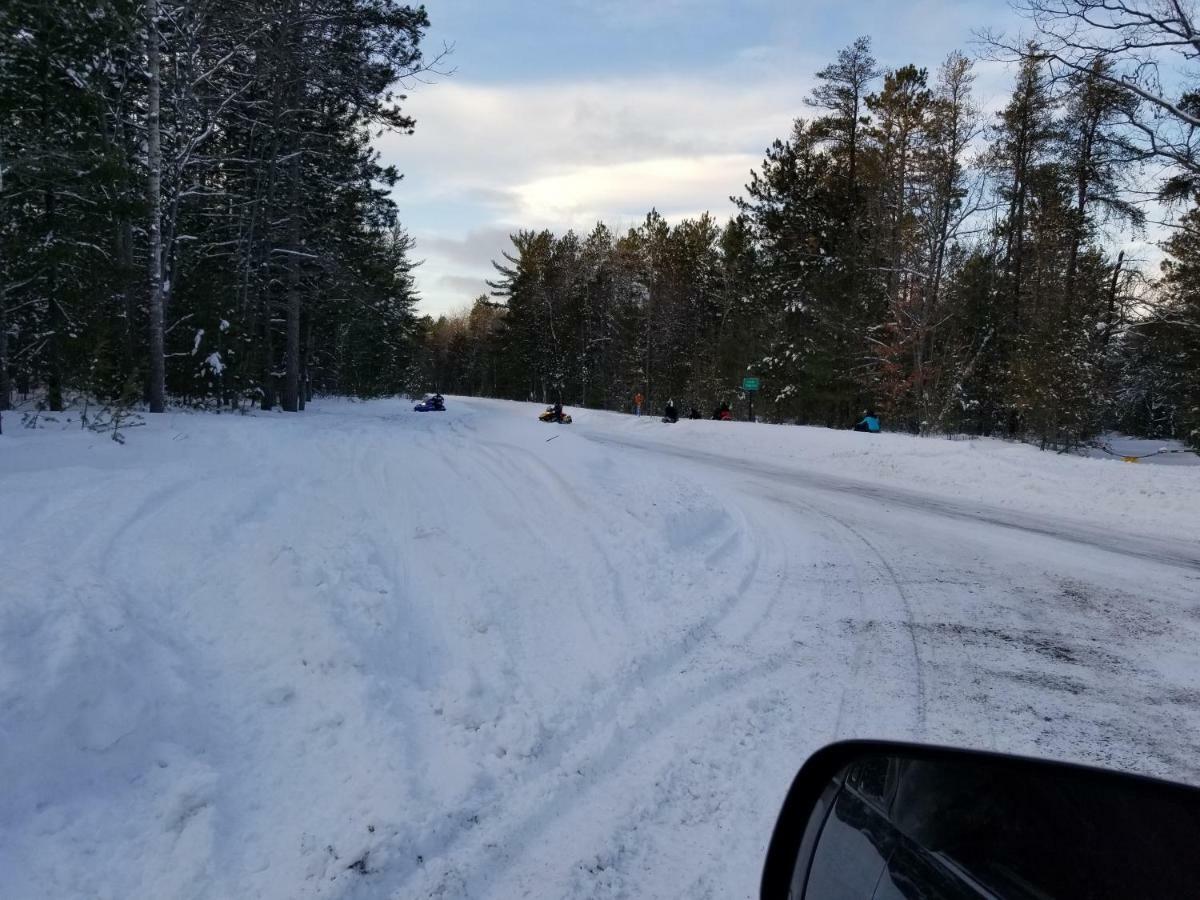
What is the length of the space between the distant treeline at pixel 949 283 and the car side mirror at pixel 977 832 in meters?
17.1

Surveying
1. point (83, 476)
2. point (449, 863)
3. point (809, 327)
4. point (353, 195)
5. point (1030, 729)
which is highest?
point (353, 195)

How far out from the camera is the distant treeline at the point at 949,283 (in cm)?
2028

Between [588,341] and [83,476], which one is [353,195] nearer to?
[83,476]

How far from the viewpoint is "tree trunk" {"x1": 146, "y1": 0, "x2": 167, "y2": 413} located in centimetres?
1205

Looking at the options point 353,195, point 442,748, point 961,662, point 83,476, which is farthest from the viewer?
point 353,195

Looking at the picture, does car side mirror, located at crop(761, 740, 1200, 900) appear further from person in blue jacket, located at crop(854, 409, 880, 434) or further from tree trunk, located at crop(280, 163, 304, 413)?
tree trunk, located at crop(280, 163, 304, 413)

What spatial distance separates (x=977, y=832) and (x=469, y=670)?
3.61m

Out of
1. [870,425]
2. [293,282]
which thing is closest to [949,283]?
[870,425]

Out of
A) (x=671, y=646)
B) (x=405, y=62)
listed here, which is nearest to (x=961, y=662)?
(x=671, y=646)

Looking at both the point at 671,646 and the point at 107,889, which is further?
the point at 671,646

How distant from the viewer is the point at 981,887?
3.48 ft

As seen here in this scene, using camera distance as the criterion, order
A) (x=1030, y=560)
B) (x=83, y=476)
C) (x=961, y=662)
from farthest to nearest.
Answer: (x=1030, y=560)
(x=83, y=476)
(x=961, y=662)

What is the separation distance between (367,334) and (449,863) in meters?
45.9

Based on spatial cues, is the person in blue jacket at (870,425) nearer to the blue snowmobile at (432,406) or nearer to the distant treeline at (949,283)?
the distant treeline at (949,283)
